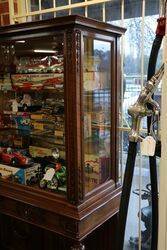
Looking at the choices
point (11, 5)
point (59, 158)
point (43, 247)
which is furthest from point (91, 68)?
point (43, 247)

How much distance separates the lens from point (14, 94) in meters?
1.94

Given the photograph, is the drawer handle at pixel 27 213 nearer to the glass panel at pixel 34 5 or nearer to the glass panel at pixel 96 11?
the glass panel at pixel 96 11

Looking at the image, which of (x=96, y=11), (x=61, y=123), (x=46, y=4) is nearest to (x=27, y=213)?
(x=61, y=123)

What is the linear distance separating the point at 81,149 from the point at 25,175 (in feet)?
1.68

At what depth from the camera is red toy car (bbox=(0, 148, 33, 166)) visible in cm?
183

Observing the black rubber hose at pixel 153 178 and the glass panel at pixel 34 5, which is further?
the glass panel at pixel 34 5

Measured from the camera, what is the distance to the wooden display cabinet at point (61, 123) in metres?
1.36

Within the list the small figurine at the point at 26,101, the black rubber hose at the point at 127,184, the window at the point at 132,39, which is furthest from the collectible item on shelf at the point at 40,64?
the black rubber hose at the point at 127,184

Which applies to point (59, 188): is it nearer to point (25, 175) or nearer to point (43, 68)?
point (25, 175)

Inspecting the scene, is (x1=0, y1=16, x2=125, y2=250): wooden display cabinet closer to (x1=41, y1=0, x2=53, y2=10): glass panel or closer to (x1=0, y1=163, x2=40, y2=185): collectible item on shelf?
(x1=0, y1=163, x2=40, y2=185): collectible item on shelf

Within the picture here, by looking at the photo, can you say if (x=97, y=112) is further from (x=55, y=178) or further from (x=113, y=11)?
(x=113, y=11)

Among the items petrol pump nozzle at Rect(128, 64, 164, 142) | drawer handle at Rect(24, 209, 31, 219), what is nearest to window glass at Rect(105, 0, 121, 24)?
petrol pump nozzle at Rect(128, 64, 164, 142)

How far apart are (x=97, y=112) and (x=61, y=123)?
21 centimetres

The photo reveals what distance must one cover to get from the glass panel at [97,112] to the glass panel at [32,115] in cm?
15
